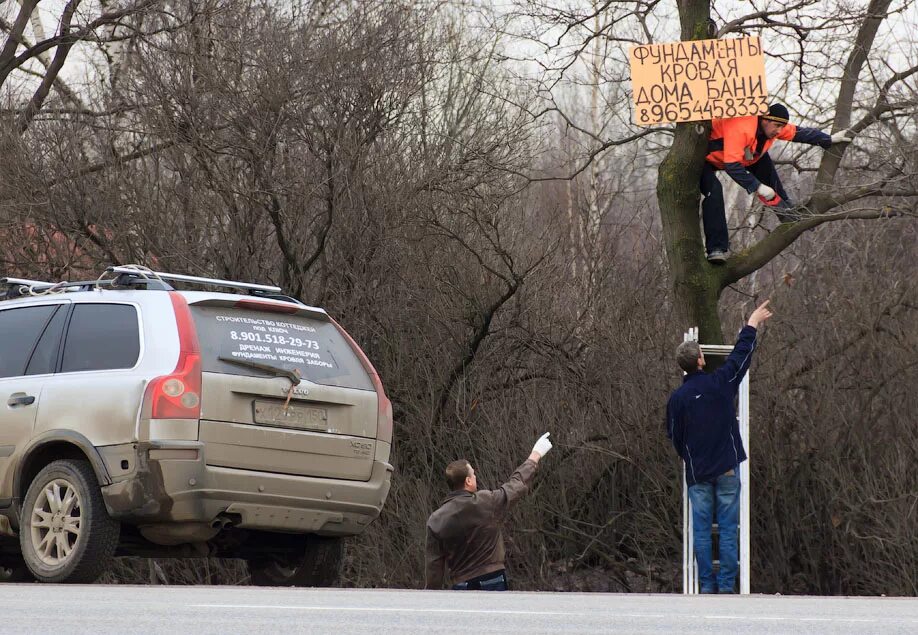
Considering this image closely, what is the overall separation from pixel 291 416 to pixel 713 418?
2831 mm

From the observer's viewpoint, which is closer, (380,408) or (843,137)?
(380,408)

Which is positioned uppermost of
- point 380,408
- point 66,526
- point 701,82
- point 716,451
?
point 701,82

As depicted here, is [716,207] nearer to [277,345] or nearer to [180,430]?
[277,345]

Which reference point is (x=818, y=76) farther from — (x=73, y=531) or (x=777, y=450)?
(x=73, y=531)

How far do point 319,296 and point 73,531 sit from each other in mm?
6231

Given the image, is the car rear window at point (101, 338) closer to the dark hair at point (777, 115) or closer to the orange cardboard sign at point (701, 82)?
the orange cardboard sign at point (701, 82)

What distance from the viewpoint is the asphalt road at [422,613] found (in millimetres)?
5562

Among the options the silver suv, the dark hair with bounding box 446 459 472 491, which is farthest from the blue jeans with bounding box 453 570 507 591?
the silver suv

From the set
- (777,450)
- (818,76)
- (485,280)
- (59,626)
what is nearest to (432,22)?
(485,280)

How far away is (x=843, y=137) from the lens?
39.9 ft

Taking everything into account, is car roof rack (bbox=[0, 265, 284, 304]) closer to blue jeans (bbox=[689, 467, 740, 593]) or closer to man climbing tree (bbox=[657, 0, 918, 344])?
blue jeans (bbox=[689, 467, 740, 593])

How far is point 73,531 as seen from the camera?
8867 millimetres

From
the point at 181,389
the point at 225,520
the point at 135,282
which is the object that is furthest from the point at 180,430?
the point at 135,282

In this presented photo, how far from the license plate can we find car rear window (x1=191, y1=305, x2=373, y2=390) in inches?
7.2
